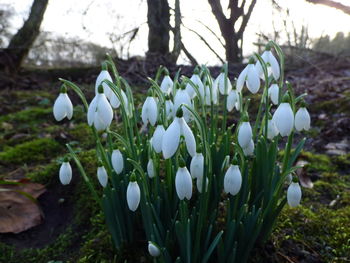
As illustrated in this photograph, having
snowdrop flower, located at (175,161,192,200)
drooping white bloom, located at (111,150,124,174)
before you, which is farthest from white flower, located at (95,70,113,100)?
snowdrop flower, located at (175,161,192,200)

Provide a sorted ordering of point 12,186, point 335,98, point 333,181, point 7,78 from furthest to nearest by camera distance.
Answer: point 7,78, point 335,98, point 333,181, point 12,186

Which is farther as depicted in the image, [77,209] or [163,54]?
[163,54]

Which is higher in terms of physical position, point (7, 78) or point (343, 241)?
point (7, 78)

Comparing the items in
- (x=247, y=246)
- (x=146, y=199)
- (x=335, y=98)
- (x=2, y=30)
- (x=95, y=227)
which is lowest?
(x=95, y=227)

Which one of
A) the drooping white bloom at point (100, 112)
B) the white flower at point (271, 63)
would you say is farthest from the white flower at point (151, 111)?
the white flower at point (271, 63)

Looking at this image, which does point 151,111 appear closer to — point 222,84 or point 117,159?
point 117,159

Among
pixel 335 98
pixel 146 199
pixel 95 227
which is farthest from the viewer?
pixel 335 98

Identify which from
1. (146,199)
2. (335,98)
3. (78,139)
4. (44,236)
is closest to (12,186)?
(44,236)

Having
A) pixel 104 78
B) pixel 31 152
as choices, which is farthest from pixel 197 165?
pixel 31 152

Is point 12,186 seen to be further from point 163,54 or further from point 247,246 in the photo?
point 163,54
